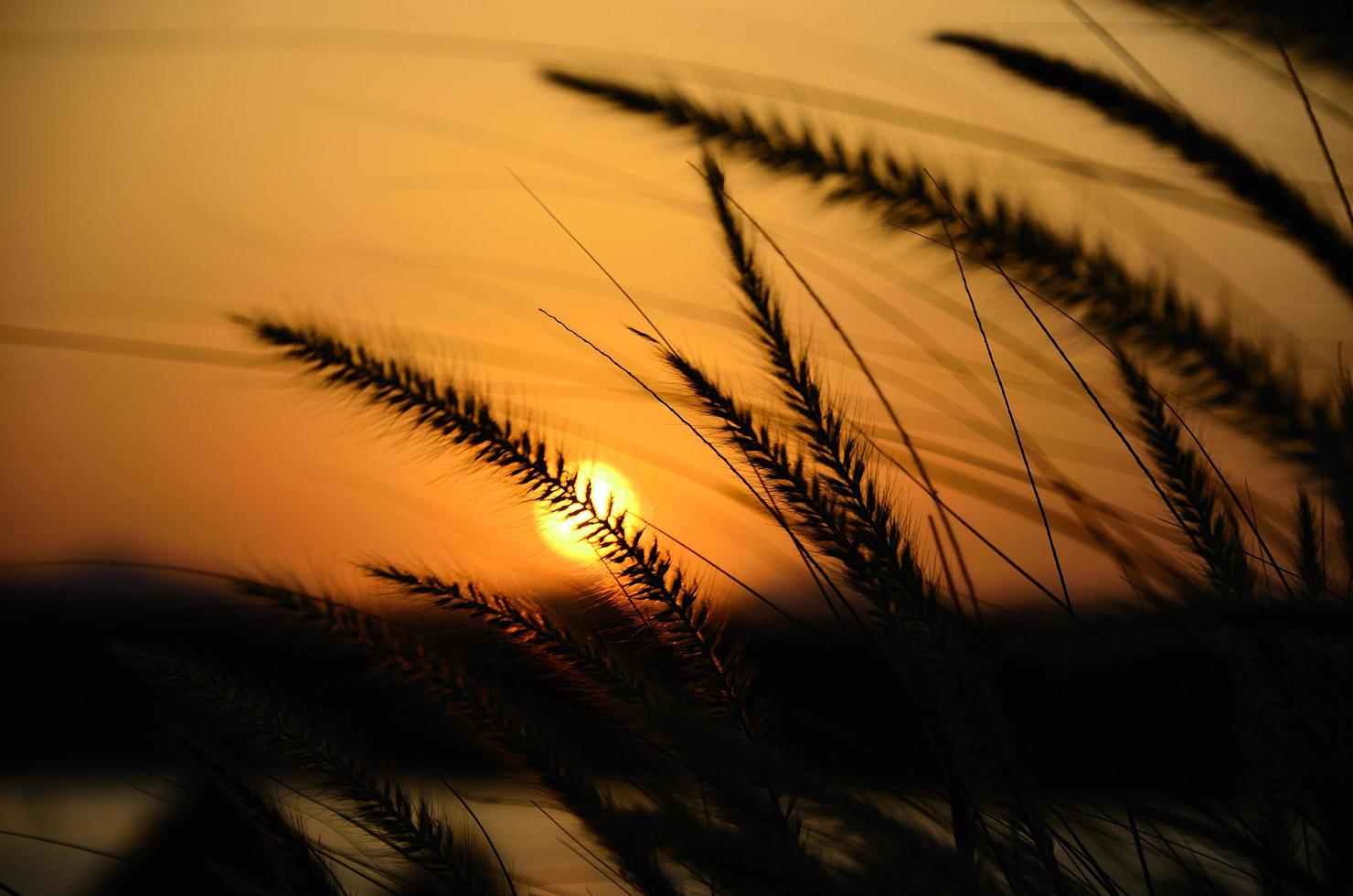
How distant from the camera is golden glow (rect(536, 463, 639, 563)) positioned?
0.45 metres

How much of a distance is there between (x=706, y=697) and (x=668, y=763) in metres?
0.06

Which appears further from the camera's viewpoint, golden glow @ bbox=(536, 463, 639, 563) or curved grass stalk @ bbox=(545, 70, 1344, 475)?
golden glow @ bbox=(536, 463, 639, 563)

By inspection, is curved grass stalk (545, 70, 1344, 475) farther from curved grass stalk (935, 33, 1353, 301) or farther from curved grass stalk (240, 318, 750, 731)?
curved grass stalk (240, 318, 750, 731)

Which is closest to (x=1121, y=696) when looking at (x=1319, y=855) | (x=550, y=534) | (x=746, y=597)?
(x=1319, y=855)

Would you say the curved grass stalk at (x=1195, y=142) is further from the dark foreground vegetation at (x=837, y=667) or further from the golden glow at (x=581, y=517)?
the golden glow at (x=581, y=517)

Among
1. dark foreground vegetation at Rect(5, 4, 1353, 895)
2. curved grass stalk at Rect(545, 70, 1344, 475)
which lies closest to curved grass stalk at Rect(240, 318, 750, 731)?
dark foreground vegetation at Rect(5, 4, 1353, 895)

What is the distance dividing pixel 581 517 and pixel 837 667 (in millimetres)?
258

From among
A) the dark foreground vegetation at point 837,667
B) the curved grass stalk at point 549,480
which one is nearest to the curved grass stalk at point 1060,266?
the dark foreground vegetation at point 837,667

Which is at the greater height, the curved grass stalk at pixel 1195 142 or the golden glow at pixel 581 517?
the curved grass stalk at pixel 1195 142

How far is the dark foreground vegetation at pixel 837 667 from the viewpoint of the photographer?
0.32m

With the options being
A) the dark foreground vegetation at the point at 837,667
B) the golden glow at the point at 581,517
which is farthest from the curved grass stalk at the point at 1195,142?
the golden glow at the point at 581,517

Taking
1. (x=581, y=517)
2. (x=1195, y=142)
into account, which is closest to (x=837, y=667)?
(x=581, y=517)

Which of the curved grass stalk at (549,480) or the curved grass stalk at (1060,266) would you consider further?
the curved grass stalk at (549,480)

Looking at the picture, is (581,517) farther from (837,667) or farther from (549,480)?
(837,667)
